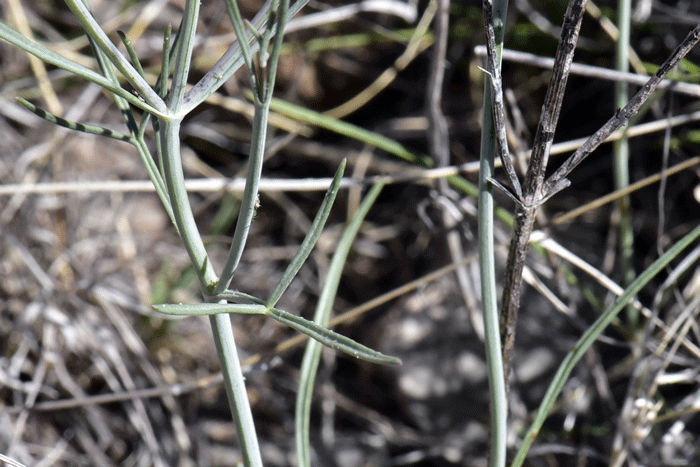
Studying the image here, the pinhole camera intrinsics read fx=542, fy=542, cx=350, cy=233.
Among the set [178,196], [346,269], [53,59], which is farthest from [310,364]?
[346,269]

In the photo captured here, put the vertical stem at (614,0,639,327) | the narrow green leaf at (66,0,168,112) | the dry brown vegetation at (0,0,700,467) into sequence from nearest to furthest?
the narrow green leaf at (66,0,168,112) < the vertical stem at (614,0,639,327) < the dry brown vegetation at (0,0,700,467)

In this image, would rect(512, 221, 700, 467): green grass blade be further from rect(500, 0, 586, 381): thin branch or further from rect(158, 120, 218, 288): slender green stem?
rect(158, 120, 218, 288): slender green stem

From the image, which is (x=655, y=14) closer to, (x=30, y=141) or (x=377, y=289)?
(x=377, y=289)

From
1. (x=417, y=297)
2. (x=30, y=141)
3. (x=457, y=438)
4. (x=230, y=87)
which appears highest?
(x=230, y=87)

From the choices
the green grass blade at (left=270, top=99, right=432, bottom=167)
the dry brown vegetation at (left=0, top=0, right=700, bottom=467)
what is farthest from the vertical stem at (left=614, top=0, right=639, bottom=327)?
the green grass blade at (left=270, top=99, right=432, bottom=167)

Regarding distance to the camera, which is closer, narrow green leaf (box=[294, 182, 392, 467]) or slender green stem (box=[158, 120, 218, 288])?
slender green stem (box=[158, 120, 218, 288])

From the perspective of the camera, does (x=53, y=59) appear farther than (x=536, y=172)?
No

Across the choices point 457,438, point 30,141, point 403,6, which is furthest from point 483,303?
point 30,141

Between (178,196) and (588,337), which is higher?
→ (178,196)

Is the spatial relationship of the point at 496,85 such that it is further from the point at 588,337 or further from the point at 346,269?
the point at 346,269
